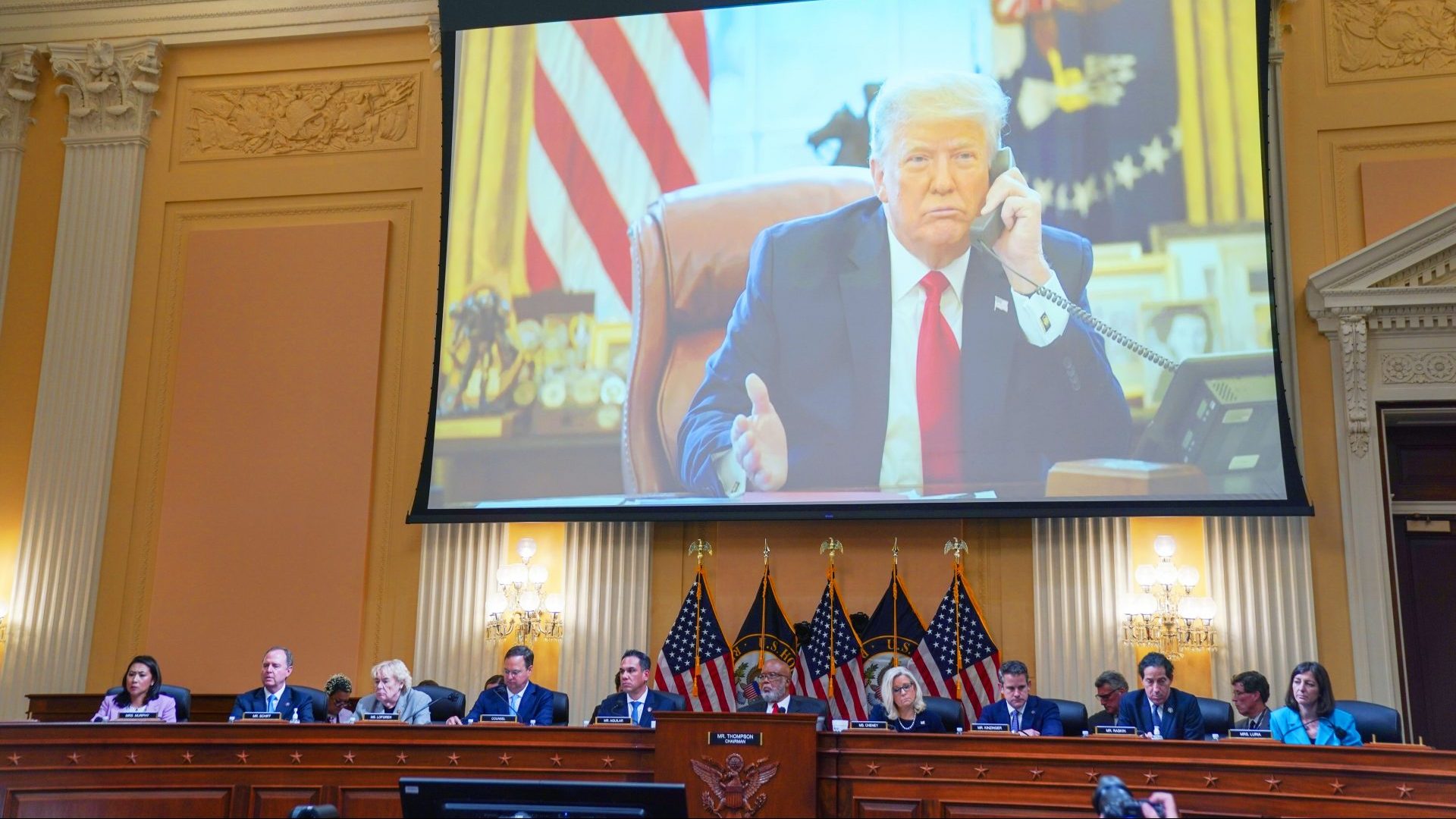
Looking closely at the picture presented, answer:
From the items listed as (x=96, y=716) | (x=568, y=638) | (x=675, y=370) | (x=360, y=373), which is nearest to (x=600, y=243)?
(x=675, y=370)

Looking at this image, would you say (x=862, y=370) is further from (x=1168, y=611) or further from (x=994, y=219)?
(x=1168, y=611)

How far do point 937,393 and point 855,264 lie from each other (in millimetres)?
1144

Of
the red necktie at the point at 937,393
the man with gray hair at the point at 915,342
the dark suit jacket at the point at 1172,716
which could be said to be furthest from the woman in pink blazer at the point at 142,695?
the dark suit jacket at the point at 1172,716

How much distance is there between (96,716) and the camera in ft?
25.5

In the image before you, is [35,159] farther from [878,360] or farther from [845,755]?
[845,755]

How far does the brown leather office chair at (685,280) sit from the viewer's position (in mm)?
10242

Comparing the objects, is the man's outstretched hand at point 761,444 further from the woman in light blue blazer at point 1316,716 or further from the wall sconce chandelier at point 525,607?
the woman in light blue blazer at point 1316,716

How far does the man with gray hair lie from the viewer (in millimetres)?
9578

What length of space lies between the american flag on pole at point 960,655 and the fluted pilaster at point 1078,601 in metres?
0.45

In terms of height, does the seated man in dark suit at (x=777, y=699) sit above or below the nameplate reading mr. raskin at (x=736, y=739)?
above

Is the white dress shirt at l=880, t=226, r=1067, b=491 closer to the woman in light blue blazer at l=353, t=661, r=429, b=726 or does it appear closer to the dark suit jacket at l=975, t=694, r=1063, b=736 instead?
the dark suit jacket at l=975, t=694, r=1063, b=736

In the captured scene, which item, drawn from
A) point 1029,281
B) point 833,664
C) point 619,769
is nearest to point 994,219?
point 1029,281

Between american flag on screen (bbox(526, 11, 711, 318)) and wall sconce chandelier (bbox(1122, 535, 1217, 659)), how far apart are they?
13.8 ft

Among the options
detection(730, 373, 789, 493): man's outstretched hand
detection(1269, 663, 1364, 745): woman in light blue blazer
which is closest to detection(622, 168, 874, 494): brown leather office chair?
detection(730, 373, 789, 493): man's outstretched hand
